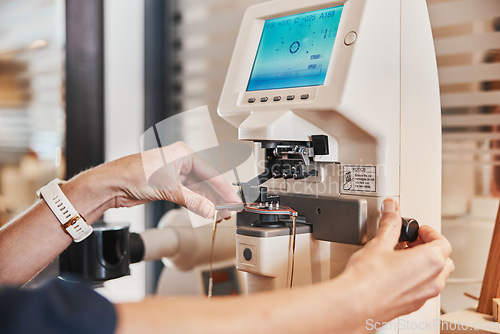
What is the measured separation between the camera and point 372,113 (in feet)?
2.80

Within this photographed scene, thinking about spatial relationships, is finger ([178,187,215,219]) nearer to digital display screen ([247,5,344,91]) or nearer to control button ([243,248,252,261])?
control button ([243,248,252,261])

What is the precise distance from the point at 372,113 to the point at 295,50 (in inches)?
7.7

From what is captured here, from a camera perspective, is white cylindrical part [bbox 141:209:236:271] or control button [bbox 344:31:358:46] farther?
white cylindrical part [bbox 141:209:236:271]

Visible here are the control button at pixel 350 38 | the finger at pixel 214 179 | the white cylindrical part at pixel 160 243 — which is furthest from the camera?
the white cylindrical part at pixel 160 243

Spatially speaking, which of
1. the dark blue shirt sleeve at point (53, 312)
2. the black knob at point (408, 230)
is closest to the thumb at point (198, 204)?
the black knob at point (408, 230)

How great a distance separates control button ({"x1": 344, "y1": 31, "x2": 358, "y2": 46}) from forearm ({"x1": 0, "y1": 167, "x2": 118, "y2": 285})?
573 mm

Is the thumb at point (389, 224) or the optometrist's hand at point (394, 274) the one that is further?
the thumb at point (389, 224)

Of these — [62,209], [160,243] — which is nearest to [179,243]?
[160,243]

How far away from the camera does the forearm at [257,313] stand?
467mm

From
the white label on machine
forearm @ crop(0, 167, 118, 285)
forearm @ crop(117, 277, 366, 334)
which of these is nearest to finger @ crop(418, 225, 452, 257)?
the white label on machine

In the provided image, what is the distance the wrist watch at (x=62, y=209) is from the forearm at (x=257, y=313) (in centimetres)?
63

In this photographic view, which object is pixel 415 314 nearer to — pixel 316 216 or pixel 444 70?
pixel 316 216

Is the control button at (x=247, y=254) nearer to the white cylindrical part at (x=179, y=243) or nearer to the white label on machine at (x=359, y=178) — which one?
the white label on machine at (x=359, y=178)

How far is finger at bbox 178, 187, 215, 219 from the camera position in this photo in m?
0.90
